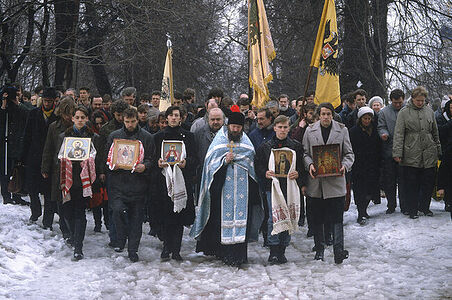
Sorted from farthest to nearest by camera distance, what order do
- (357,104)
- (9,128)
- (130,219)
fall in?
1. (357,104)
2. (9,128)
3. (130,219)

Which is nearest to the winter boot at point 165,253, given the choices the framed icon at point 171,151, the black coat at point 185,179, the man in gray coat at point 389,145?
the black coat at point 185,179

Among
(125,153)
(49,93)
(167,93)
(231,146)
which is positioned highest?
(167,93)

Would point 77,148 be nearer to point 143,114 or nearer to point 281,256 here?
point 143,114

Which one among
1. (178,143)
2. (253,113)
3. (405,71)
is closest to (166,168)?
(178,143)

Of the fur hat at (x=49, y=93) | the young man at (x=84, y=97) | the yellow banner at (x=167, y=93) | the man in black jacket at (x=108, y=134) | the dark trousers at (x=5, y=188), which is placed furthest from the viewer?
the yellow banner at (x=167, y=93)

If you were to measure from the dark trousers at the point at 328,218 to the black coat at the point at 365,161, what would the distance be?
220 cm

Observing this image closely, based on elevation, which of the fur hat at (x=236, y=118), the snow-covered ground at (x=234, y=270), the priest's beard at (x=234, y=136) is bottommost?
the snow-covered ground at (x=234, y=270)

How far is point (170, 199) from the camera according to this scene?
9.12m

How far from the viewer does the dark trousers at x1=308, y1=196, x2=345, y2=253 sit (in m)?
8.64

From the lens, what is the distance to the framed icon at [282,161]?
28.8 ft

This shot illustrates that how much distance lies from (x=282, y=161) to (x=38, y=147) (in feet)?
13.0

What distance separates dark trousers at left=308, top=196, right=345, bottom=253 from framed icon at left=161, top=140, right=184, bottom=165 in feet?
6.39

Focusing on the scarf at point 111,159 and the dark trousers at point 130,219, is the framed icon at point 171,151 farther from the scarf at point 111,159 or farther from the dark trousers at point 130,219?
the dark trousers at point 130,219

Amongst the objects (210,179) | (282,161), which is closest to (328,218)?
(282,161)
